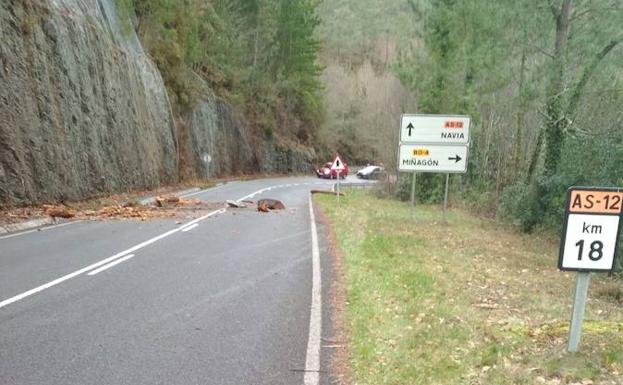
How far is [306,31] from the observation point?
56094 mm

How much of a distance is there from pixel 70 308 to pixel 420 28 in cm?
2004

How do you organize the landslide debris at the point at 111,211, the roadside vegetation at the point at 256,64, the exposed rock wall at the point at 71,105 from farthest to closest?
the roadside vegetation at the point at 256,64
the exposed rock wall at the point at 71,105
the landslide debris at the point at 111,211

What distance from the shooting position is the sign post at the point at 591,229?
4.32 m

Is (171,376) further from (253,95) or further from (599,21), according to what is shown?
(253,95)

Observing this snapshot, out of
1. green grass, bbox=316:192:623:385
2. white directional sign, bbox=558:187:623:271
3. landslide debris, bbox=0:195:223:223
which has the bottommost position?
landslide debris, bbox=0:195:223:223

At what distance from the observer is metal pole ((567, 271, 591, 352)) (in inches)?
178

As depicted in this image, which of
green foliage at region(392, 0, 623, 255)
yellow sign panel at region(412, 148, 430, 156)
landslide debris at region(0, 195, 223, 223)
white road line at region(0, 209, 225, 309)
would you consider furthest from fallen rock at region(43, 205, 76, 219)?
green foliage at region(392, 0, 623, 255)

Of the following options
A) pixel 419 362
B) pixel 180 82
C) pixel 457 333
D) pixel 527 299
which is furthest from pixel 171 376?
pixel 180 82

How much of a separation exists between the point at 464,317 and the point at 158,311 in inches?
145

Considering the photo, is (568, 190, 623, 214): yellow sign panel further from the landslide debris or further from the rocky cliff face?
the rocky cliff face

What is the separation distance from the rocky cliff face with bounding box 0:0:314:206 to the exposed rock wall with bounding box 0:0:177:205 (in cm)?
4

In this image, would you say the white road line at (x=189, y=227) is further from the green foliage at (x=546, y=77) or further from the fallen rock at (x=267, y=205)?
the green foliage at (x=546, y=77)

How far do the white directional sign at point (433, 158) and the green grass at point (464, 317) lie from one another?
Result: 12.8 ft

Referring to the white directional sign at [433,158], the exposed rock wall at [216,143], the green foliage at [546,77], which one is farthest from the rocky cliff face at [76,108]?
the green foliage at [546,77]
